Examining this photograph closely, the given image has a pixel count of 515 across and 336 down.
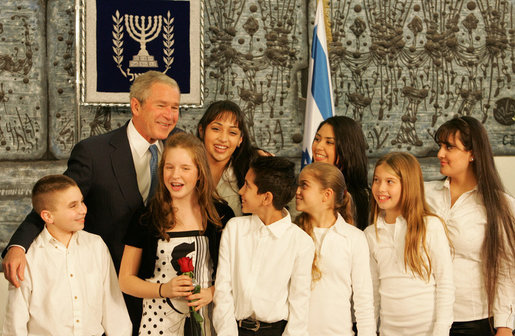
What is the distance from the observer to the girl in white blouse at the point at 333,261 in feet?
7.65

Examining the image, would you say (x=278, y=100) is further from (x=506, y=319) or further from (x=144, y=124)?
(x=506, y=319)

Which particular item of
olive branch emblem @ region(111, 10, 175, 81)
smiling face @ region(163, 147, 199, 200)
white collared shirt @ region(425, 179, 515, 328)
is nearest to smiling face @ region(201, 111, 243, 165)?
smiling face @ region(163, 147, 199, 200)

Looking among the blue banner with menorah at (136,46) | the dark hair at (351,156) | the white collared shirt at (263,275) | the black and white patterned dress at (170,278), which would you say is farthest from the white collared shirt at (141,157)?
the blue banner with menorah at (136,46)

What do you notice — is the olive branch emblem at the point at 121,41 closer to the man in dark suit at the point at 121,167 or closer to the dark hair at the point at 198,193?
the man in dark suit at the point at 121,167

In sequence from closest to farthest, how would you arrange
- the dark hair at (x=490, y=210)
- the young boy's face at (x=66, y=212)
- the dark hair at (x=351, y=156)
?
the young boy's face at (x=66, y=212), the dark hair at (x=490, y=210), the dark hair at (x=351, y=156)

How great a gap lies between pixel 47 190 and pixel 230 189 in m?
0.94

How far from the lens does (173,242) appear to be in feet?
7.36

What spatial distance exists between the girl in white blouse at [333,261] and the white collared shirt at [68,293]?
2.97ft

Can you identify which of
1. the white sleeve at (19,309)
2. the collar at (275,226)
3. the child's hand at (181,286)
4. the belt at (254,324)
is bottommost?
the belt at (254,324)

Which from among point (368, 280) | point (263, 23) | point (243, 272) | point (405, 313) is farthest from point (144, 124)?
point (263, 23)

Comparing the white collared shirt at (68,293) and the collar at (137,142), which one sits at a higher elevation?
→ the collar at (137,142)

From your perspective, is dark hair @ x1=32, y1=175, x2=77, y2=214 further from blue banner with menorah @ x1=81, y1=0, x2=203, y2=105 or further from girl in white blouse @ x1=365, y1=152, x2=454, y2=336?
blue banner with menorah @ x1=81, y1=0, x2=203, y2=105

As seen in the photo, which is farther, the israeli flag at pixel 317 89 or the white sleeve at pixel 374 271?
the israeli flag at pixel 317 89

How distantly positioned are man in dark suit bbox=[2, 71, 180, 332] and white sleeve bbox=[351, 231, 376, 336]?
1060 mm
